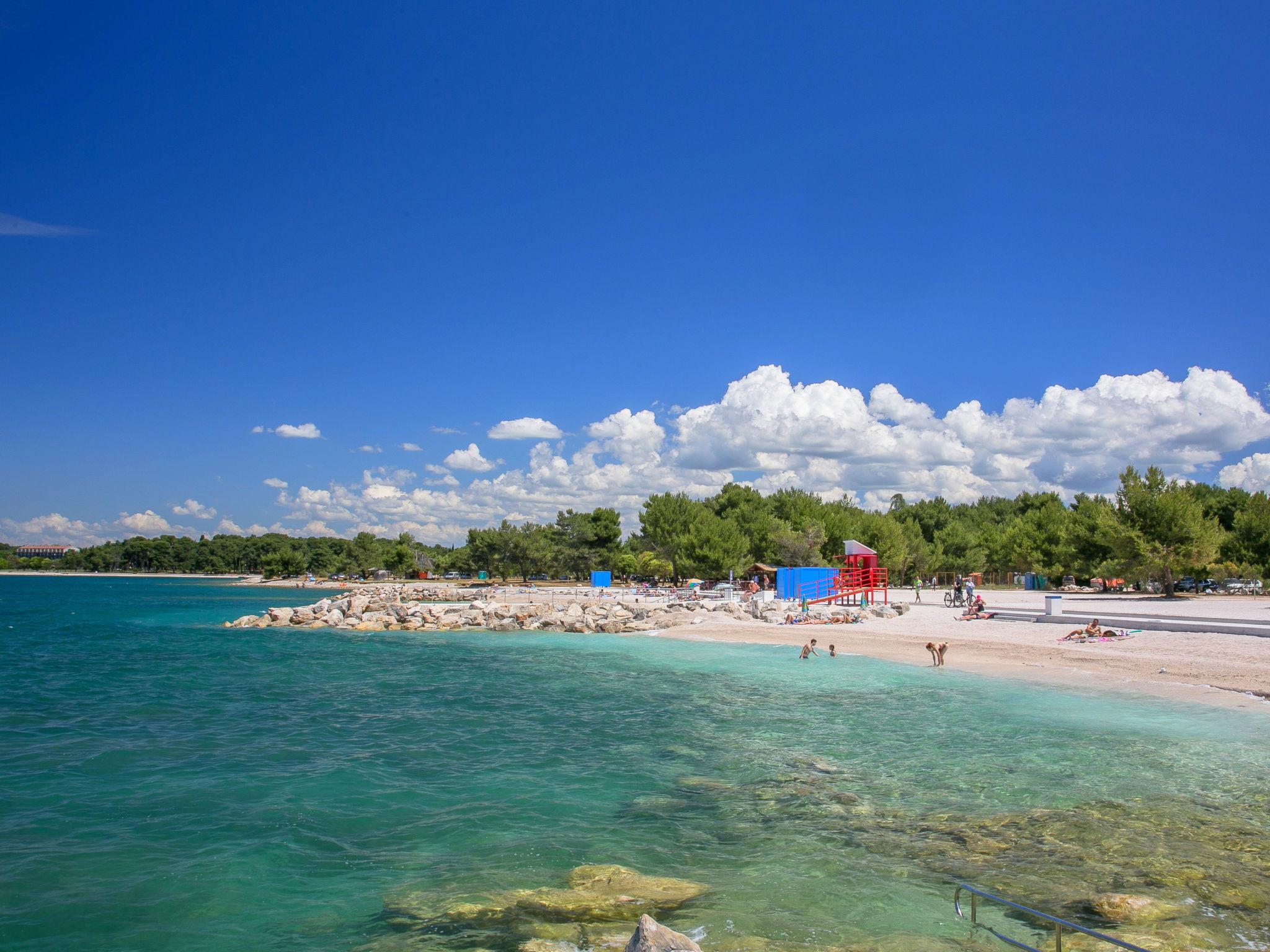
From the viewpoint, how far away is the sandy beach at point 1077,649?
17078 millimetres

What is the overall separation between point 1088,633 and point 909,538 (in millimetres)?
49036

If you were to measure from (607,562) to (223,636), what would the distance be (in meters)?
52.9

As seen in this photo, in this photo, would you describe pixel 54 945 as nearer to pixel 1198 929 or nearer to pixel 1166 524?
pixel 1198 929

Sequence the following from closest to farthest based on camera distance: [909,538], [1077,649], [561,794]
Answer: [561,794]
[1077,649]
[909,538]

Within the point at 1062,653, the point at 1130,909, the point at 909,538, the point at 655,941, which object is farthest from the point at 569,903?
the point at 909,538

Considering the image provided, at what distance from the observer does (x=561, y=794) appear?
9.95 metres

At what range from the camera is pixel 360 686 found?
2008 cm

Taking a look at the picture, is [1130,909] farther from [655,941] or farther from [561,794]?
[561,794]

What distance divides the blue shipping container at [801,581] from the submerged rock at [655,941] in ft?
122

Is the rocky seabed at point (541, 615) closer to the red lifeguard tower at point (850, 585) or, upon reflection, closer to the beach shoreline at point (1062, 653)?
the red lifeguard tower at point (850, 585)

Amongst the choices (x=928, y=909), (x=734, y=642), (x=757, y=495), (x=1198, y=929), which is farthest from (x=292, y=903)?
(x=757, y=495)

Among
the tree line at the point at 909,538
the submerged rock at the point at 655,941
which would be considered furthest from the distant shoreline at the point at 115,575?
the submerged rock at the point at 655,941

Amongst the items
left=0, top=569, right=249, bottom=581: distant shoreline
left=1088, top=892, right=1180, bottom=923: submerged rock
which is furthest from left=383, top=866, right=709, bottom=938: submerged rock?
left=0, top=569, right=249, bottom=581: distant shoreline

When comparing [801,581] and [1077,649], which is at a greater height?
[801,581]
